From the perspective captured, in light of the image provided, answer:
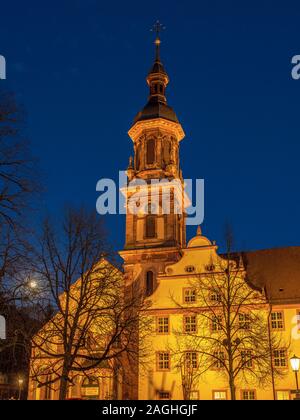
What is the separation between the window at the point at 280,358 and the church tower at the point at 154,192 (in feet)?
41.2

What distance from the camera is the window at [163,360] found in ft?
129

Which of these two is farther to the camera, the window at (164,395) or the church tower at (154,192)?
the church tower at (154,192)

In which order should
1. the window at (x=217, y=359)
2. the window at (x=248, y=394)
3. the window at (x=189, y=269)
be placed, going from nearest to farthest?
the window at (x=217, y=359)
the window at (x=248, y=394)
the window at (x=189, y=269)

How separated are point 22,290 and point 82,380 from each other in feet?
96.1

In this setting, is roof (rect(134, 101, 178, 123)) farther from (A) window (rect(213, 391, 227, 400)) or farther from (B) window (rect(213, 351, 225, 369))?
(A) window (rect(213, 391, 227, 400))

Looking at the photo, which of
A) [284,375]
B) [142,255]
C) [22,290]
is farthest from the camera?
[142,255]

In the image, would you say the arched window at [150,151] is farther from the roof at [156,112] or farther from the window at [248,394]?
the window at [248,394]

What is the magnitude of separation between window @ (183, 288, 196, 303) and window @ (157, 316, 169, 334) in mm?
2130

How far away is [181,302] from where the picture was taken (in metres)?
40.6

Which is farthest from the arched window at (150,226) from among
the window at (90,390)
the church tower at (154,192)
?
the window at (90,390)

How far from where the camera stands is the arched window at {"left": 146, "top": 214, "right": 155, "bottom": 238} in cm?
4884

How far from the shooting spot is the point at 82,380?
42.1m
